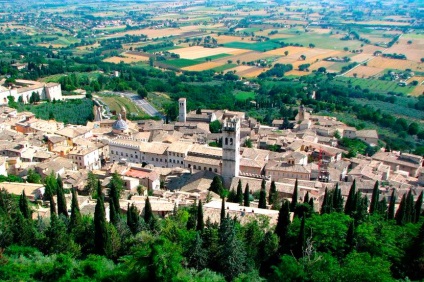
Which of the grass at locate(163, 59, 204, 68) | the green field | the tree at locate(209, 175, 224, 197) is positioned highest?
the tree at locate(209, 175, 224, 197)

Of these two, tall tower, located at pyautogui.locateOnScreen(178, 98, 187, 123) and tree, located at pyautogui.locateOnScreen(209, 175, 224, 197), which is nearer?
tree, located at pyautogui.locateOnScreen(209, 175, 224, 197)

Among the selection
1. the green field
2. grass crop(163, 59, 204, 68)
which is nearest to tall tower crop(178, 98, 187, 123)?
the green field

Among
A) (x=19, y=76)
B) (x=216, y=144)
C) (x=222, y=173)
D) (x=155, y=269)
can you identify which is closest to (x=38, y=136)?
(x=216, y=144)

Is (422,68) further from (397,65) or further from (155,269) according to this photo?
(155,269)

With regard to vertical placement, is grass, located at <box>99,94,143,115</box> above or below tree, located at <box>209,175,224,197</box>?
below

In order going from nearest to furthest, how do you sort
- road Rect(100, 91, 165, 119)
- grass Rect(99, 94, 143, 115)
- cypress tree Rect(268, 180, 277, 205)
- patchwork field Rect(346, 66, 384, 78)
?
1. cypress tree Rect(268, 180, 277, 205)
2. grass Rect(99, 94, 143, 115)
3. road Rect(100, 91, 165, 119)
4. patchwork field Rect(346, 66, 384, 78)

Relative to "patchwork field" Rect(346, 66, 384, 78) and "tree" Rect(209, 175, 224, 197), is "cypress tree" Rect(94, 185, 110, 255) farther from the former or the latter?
"patchwork field" Rect(346, 66, 384, 78)

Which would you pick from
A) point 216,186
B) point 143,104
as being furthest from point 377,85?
point 216,186

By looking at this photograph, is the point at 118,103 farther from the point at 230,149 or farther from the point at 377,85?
the point at 377,85
